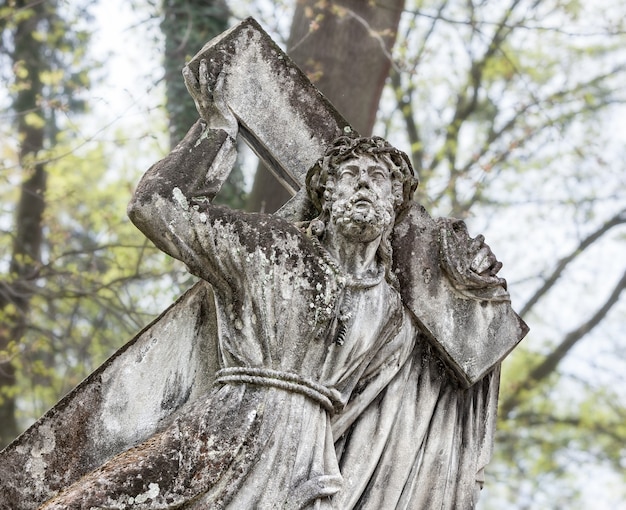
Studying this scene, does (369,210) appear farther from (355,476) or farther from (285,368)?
(355,476)

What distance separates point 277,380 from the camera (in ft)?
17.0

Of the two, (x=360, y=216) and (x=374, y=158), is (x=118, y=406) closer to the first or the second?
(x=360, y=216)

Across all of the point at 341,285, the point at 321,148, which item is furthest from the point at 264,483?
the point at 321,148

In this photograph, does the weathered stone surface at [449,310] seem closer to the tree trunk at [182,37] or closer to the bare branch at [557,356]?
the tree trunk at [182,37]

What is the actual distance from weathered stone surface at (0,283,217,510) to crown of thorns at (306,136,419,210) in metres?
0.73

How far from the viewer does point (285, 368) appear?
5223 mm

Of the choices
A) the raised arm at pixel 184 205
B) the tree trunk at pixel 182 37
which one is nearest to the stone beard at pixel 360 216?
the raised arm at pixel 184 205

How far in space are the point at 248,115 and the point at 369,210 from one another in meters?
1.03

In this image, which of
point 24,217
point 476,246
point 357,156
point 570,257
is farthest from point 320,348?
point 570,257

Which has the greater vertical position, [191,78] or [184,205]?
[191,78]

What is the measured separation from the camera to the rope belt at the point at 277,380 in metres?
5.18

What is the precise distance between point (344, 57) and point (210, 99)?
3.80 meters

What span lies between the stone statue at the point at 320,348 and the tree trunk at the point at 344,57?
3.48m

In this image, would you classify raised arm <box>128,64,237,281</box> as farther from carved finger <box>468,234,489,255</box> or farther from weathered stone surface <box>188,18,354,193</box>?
carved finger <box>468,234,489,255</box>
